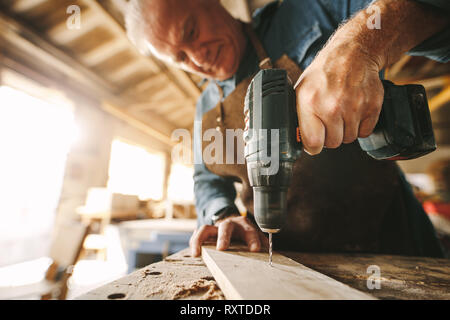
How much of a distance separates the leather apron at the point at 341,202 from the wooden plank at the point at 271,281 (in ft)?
1.40

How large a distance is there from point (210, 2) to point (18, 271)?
334 cm

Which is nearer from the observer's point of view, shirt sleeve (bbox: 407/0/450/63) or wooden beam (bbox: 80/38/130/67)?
shirt sleeve (bbox: 407/0/450/63)

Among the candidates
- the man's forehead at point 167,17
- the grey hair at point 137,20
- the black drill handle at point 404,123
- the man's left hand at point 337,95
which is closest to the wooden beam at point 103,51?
the grey hair at point 137,20

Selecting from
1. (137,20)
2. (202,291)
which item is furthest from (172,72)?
(202,291)

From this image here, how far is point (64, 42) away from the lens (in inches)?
137

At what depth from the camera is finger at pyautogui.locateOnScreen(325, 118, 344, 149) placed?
0.60m

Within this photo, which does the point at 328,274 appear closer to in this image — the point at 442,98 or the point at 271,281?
the point at 271,281

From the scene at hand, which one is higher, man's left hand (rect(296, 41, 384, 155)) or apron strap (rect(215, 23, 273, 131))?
apron strap (rect(215, 23, 273, 131))

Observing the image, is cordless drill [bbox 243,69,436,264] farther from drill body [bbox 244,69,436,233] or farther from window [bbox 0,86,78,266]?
window [bbox 0,86,78,266]

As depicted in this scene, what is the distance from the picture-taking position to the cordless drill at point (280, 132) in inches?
24.3

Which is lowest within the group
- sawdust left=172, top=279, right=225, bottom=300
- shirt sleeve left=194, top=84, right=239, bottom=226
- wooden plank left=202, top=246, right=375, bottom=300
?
sawdust left=172, top=279, right=225, bottom=300

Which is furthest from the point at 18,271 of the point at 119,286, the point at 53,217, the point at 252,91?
the point at 252,91

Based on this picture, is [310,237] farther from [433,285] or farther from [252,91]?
[252,91]

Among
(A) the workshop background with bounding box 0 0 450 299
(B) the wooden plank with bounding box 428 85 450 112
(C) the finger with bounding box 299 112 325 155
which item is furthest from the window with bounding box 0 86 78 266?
(B) the wooden plank with bounding box 428 85 450 112
